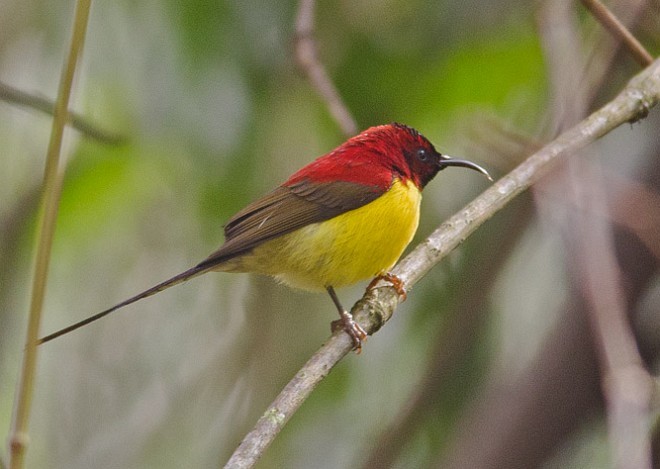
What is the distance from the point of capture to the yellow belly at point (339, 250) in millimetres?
3754

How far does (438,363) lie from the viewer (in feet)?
13.3

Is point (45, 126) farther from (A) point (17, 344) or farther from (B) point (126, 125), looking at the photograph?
(A) point (17, 344)

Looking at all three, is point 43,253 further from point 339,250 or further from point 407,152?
point 407,152

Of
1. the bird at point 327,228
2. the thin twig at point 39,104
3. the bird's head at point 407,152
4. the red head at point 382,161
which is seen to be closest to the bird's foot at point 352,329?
the bird at point 327,228

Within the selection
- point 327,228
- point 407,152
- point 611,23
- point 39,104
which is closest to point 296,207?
point 327,228

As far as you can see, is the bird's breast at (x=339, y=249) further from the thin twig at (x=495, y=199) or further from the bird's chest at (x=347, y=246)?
the thin twig at (x=495, y=199)

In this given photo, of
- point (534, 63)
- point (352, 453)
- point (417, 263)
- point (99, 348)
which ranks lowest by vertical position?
point (417, 263)

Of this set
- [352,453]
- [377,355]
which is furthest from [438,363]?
[352,453]

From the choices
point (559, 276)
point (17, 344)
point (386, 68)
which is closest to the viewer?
point (386, 68)

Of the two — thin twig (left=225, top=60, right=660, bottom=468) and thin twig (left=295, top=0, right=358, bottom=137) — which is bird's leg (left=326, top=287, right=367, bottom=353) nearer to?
thin twig (left=225, top=60, right=660, bottom=468)

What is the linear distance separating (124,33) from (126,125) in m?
0.59

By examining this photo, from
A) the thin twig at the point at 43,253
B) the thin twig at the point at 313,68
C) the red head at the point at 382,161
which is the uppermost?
the thin twig at the point at 313,68

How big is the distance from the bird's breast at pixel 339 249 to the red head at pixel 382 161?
7.8 inches

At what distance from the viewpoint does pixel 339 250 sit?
148 inches
